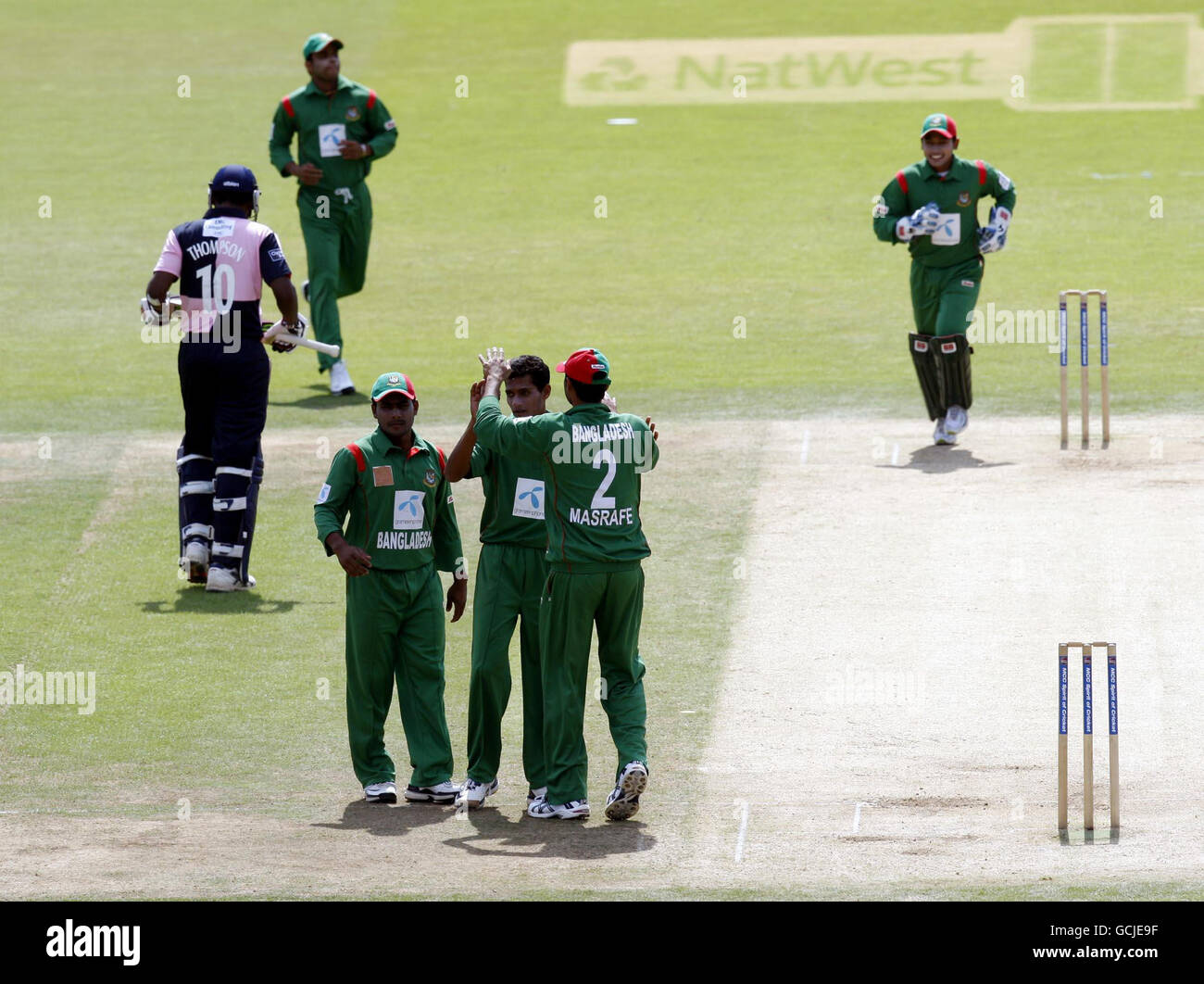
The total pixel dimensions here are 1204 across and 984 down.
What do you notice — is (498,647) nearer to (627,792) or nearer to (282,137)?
(627,792)

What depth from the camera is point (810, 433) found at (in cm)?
1788

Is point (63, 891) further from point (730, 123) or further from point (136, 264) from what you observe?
point (730, 123)

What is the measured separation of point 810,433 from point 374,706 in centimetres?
786

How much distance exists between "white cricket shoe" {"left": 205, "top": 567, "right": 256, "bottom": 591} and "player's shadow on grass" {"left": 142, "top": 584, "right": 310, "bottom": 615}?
1.6 inches

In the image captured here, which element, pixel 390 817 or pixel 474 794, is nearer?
pixel 390 817

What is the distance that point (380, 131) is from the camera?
19766mm

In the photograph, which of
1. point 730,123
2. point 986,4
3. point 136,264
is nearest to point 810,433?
point 136,264

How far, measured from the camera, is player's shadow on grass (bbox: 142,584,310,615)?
45.9 ft

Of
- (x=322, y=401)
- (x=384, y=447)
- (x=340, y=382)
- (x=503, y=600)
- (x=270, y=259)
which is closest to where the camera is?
(x=503, y=600)

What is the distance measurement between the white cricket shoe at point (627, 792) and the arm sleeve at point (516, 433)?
156 centimetres

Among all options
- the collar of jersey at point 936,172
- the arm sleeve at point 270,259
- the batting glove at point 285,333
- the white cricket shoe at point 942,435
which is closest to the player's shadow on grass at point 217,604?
the batting glove at point 285,333

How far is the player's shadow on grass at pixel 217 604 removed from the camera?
1400 cm

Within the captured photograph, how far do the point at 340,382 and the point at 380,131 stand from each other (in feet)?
7.65

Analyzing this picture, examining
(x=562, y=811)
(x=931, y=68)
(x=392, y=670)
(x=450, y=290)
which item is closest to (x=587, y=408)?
(x=392, y=670)
